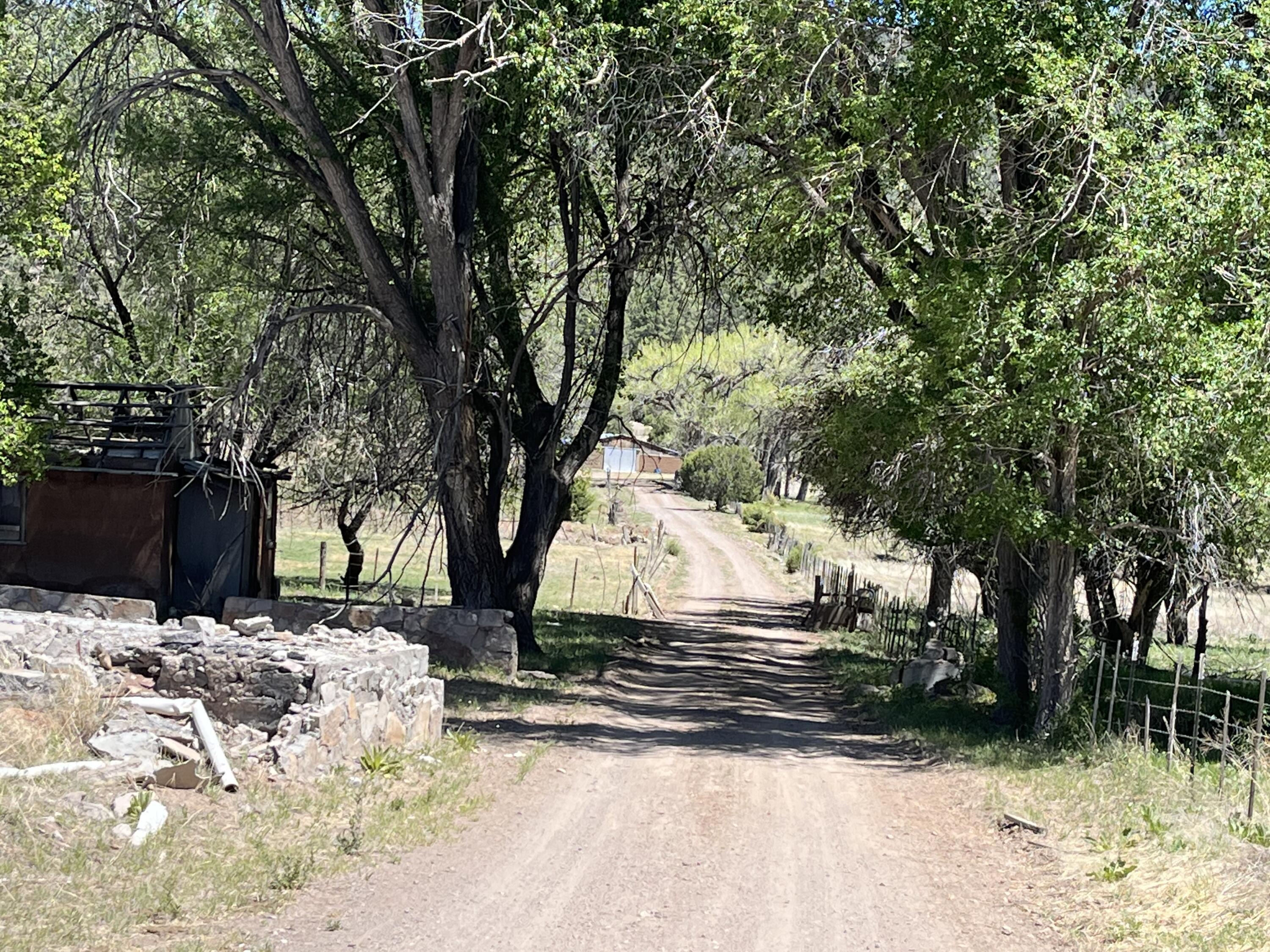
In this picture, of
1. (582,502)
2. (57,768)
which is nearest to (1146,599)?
(57,768)

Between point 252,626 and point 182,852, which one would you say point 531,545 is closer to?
point 252,626

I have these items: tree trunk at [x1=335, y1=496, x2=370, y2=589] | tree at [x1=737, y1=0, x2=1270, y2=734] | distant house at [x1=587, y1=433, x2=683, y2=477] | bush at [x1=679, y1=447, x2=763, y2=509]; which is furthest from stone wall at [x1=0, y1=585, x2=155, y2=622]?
bush at [x1=679, y1=447, x2=763, y2=509]

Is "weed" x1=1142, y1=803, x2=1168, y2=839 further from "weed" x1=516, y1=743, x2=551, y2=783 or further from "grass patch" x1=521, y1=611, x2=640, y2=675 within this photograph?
"grass patch" x1=521, y1=611, x2=640, y2=675

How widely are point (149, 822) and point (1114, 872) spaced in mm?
6218

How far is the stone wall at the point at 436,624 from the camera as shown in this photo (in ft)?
59.9

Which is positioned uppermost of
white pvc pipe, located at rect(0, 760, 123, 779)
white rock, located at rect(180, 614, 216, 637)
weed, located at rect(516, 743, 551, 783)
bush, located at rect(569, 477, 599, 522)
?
bush, located at rect(569, 477, 599, 522)

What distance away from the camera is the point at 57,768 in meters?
8.35

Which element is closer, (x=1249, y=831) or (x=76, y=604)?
(x=1249, y=831)

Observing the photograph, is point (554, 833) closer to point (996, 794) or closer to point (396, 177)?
point (996, 794)

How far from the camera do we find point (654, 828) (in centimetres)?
→ 991

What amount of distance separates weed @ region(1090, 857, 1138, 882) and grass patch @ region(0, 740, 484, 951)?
453cm

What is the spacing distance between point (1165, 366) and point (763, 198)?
5770mm

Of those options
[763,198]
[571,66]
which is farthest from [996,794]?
[571,66]

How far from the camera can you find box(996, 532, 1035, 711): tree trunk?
57.3ft
